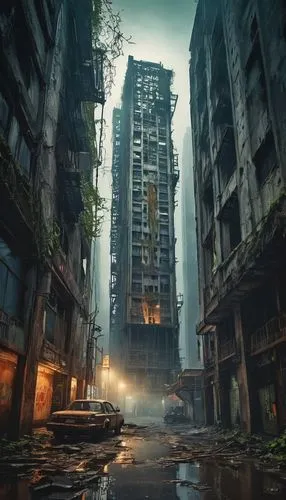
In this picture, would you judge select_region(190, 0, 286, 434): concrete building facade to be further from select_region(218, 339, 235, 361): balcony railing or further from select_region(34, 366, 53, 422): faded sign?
select_region(34, 366, 53, 422): faded sign

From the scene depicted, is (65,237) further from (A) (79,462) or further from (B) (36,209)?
(A) (79,462)

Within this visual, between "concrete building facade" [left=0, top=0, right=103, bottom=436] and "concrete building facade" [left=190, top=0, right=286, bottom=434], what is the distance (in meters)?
7.72

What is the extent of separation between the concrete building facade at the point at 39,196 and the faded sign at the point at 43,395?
45mm

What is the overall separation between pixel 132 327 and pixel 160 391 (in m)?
7.13

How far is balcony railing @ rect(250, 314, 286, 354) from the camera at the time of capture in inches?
532

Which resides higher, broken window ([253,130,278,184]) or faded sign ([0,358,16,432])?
broken window ([253,130,278,184])

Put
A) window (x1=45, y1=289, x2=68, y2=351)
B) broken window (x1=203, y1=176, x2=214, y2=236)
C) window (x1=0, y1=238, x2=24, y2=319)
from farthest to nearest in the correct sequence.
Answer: broken window (x1=203, y1=176, x2=214, y2=236) → window (x1=45, y1=289, x2=68, y2=351) → window (x1=0, y1=238, x2=24, y2=319)

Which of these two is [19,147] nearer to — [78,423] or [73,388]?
[78,423]

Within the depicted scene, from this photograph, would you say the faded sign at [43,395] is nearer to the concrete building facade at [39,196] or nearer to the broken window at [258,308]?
the concrete building facade at [39,196]

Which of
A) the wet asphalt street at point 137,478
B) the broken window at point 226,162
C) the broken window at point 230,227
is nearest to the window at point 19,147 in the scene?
the wet asphalt street at point 137,478

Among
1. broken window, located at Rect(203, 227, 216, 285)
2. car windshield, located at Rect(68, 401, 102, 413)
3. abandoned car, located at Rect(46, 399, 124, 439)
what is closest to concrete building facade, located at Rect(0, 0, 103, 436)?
abandoned car, located at Rect(46, 399, 124, 439)

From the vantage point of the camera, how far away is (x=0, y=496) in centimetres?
523

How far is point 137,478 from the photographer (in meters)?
6.77

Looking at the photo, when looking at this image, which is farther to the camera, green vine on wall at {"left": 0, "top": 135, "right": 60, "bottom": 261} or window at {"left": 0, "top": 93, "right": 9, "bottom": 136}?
window at {"left": 0, "top": 93, "right": 9, "bottom": 136}
